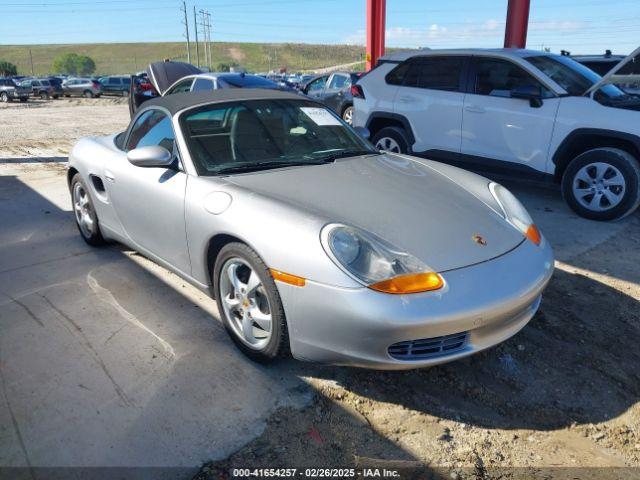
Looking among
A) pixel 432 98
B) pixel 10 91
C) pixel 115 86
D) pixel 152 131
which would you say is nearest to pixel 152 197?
pixel 152 131

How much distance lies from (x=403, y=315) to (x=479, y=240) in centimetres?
68

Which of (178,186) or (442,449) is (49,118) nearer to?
(178,186)

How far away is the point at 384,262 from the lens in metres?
2.27

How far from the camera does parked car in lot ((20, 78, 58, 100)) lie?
100 feet

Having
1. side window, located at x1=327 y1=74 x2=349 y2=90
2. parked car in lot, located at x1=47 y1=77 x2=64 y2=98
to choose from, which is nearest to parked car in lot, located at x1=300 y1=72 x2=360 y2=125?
side window, located at x1=327 y1=74 x2=349 y2=90

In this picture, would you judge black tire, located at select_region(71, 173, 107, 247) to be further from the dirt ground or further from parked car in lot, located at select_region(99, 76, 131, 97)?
parked car in lot, located at select_region(99, 76, 131, 97)

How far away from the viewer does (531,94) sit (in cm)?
541

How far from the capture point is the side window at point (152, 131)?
337 cm

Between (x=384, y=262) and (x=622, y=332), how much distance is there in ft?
6.03

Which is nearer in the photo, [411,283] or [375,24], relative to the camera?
[411,283]

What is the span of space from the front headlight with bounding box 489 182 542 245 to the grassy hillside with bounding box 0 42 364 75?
407 feet

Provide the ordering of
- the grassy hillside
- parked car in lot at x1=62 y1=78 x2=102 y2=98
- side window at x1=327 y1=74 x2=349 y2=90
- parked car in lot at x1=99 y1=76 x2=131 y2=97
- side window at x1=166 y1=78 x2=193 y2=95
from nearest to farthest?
side window at x1=166 y1=78 x2=193 y2=95
side window at x1=327 y1=74 x2=349 y2=90
parked car in lot at x1=62 y1=78 x2=102 y2=98
parked car in lot at x1=99 y1=76 x2=131 y2=97
the grassy hillside

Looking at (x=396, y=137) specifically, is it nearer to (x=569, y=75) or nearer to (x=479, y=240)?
(x=569, y=75)

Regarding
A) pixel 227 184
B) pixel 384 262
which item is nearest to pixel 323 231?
pixel 384 262
